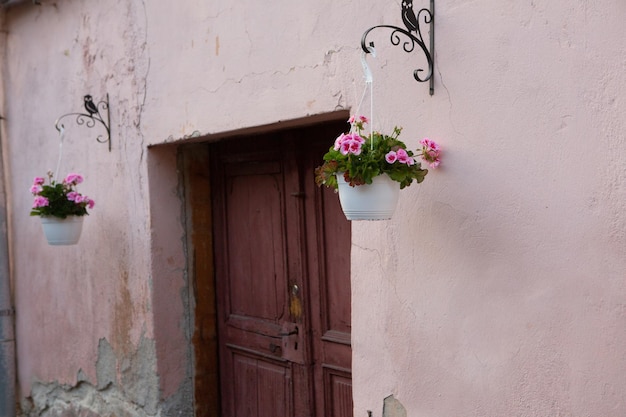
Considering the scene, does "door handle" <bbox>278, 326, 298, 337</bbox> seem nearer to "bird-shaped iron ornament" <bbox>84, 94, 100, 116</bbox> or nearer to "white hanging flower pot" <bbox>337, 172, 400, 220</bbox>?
"white hanging flower pot" <bbox>337, 172, 400, 220</bbox>

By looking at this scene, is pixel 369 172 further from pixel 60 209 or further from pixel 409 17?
pixel 60 209

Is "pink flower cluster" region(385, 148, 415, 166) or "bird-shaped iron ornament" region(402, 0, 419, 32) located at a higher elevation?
"bird-shaped iron ornament" region(402, 0, 419, 32)

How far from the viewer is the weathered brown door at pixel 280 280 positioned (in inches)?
151

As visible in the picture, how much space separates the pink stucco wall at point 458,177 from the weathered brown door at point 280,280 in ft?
1.16

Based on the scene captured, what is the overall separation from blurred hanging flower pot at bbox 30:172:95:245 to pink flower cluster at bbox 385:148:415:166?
8.32 ft

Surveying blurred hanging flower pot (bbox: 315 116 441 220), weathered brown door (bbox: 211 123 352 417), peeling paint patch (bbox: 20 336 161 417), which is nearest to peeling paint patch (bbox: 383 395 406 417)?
weathered brown door (bbox: 211 123 352 417)

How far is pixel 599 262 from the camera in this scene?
237 centimetres

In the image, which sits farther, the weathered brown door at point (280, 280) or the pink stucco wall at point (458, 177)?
the weathered brown door at point (280, 280)

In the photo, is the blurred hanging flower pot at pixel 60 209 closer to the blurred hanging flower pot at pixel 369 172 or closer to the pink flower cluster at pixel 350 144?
the blurred hanging flower pot at pixel 369 172

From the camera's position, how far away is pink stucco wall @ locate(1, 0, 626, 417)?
2383 millimetres

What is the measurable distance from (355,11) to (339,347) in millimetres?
1667

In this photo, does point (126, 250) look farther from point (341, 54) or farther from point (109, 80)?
point (341, 54)

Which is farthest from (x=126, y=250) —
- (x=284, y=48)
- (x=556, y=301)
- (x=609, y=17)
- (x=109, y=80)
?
(x=609, y=17)

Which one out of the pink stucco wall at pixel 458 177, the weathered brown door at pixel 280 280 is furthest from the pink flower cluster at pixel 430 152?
the weathered brown door at pixel 280 280
